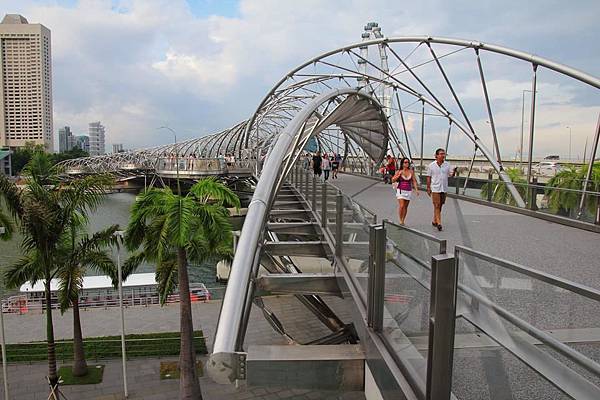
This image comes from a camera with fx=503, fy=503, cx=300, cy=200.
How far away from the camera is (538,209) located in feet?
46.1

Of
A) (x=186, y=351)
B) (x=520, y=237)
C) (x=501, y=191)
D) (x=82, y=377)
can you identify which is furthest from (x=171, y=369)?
(x=520, y=237)

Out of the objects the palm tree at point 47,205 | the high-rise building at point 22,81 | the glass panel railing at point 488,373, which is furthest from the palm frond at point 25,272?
the high-rise building at point 22,81

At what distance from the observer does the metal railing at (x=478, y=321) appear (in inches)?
73.4

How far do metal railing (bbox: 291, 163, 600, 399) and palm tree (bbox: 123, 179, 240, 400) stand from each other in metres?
10.5

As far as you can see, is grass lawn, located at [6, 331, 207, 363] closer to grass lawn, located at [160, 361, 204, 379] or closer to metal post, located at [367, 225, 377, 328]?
grass lawn, located at [160, 361, 204, 379]

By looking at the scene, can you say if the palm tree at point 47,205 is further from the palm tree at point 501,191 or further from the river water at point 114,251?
the palm tree at point 501,191

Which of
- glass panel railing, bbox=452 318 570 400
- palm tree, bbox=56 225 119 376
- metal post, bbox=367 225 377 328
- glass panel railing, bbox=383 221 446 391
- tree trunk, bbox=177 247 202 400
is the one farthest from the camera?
palm tree, bbox=56 225 119 376

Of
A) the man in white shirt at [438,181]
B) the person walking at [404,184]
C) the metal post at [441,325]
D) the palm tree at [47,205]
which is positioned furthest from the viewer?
the palm tree at [47,205]

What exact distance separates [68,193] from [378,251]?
42.3ft

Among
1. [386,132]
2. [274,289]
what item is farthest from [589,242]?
[386,132]

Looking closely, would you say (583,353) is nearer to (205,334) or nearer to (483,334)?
(483,334)

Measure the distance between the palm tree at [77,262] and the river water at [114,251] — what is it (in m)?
1.30

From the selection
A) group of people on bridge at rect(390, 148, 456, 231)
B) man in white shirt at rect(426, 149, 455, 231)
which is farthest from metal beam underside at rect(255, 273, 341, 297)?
man in white shirt at rect(426, 149, 455, 231)

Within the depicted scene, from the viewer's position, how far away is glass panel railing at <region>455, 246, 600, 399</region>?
1812mm
